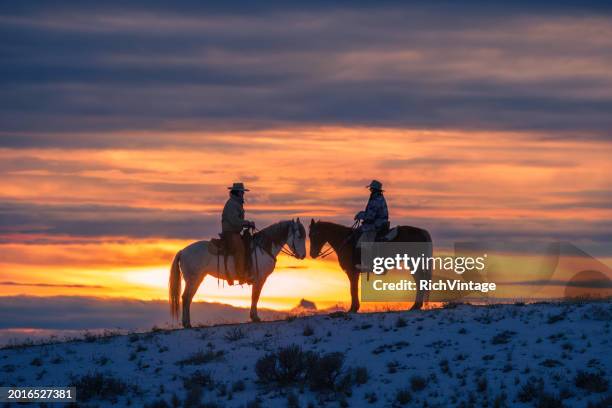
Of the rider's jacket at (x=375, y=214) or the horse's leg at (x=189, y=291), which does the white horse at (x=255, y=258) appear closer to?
the horse's leg at (x=189, y=291)

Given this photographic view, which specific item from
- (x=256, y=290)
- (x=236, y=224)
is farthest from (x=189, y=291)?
(x=236, y=224)

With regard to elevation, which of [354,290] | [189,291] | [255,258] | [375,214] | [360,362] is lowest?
[360,362]

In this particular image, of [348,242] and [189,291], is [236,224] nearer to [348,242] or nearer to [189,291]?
[189,291]

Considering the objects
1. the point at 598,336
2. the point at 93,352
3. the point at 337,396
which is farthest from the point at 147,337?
the point at 598,336

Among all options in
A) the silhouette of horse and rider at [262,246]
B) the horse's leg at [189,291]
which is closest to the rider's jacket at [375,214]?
the silhouette of horse and rider at [262,246]

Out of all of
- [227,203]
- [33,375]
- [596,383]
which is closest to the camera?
[596,383]

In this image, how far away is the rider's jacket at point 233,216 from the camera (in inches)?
1147

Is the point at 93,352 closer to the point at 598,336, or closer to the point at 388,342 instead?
the point at 388,342

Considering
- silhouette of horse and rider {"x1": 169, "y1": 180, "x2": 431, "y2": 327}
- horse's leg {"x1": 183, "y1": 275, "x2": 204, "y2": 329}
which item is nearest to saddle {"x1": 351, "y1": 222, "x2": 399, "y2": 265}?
silhouette of horse and rider {"x1": 169, "y1": 180, "x2": 431, "y2": 327}

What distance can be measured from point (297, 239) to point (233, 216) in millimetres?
2048

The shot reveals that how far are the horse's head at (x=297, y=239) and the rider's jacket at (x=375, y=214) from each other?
5.93ft

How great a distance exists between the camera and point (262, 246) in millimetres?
29719

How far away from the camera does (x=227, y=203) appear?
29172mm

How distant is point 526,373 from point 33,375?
37.5ft
